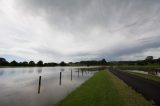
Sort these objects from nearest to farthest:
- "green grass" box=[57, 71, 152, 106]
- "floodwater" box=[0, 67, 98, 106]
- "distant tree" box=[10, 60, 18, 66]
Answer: "green grass" box=[57, 71, 152, 106]
"floodwater" box=[0, 67, 98, 106]
"distant tree" box=[10, 60, 18, 66]

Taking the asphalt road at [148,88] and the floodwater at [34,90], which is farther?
the floodwater at [34,90]

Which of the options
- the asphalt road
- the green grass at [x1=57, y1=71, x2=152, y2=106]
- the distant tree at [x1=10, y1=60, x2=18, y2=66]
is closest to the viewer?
the green grass at [x1=57, y1=71, x2=152, y2=106]

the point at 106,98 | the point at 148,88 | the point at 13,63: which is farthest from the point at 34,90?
the point at 13,63

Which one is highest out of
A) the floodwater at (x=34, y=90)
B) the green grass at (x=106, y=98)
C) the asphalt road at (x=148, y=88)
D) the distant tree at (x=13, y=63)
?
the distant tree at (x=13, y=63)

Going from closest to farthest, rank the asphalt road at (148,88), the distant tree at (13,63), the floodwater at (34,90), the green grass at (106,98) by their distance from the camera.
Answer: the green grass at (106,98) → the asphalt road at (148,88) → the floodwater at (34,90) → the distant tree at (13,63)

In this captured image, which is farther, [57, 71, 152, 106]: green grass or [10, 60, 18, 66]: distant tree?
[10, 60, 18, 66]: distant tree

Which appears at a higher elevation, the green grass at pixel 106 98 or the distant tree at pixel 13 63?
the distant tree at pixel 13 63

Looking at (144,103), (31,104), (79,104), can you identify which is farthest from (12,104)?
(144,103)

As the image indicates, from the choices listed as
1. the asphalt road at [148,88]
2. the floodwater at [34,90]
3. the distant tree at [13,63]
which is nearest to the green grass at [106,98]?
the asphalt road at [148,88]

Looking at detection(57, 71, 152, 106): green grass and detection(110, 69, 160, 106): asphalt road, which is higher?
detection(110, 69, 160, 106): asphalt road

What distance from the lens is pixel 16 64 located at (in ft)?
532

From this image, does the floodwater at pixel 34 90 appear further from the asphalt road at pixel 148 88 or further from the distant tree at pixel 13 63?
the distant tree at pixel 13 63

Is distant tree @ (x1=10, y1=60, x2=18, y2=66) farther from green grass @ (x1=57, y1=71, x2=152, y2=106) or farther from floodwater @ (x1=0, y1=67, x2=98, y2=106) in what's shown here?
green grass @ (x1=57, y1=71, x2=152, y2=106)

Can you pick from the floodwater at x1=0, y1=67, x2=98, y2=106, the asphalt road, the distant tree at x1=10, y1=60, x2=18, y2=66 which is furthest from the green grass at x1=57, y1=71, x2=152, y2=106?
the distant tree at x1=10, y1=60, x2=18, y2=66
